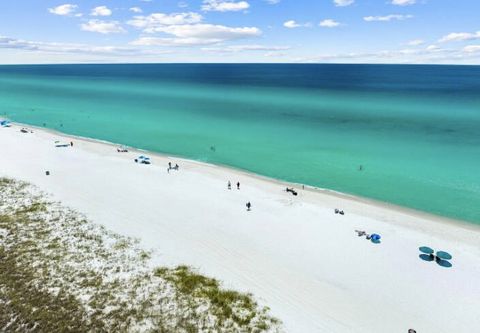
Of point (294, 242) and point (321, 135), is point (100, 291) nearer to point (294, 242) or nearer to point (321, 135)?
point (294, 242)

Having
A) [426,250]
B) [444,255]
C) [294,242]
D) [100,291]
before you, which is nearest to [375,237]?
[426,250]

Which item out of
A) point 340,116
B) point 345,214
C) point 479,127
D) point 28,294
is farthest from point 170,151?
point 479,127

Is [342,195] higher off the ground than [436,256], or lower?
lower

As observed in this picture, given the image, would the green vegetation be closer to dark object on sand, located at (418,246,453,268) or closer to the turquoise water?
dark object on sand, located at (418,246,453,268)

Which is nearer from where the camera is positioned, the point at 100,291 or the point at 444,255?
the point at 100,291

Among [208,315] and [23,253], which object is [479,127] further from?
[23,253]
